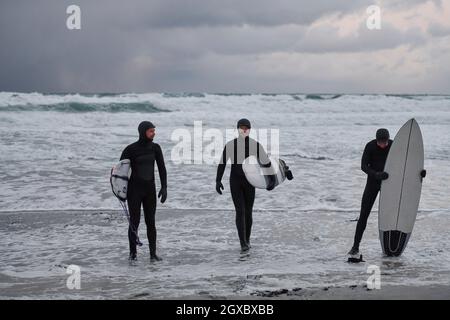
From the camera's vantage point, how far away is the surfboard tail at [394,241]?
24.6 feet

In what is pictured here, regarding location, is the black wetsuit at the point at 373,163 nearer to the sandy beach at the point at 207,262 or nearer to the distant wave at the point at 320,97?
the sandy beach at the point at 207,262

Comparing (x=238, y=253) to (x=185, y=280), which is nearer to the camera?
(x=185, y=280)

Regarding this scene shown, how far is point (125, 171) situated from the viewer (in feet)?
23.8

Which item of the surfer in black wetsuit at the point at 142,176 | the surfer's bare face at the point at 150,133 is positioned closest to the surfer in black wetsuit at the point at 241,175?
the surfer in black wetsuit at the point at 142,176

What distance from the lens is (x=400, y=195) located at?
7.56 metres

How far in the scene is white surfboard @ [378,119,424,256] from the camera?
7.50 m

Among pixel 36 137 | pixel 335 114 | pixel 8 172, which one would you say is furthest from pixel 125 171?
pixel 335 114

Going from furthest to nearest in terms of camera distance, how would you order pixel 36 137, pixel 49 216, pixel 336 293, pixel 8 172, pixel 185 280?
pixel 36 137, pixel 8 172, pixel 49 216, pixel 185 280, pixel 336 293

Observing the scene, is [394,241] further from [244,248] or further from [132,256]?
[132,256]

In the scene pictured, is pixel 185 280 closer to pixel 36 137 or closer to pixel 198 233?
pixel 198 233

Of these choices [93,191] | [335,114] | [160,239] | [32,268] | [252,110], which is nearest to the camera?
[32,268]

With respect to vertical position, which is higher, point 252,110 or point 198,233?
point 252,110

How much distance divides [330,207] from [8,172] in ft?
26.4

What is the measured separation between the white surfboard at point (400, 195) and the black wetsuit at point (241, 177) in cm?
163
